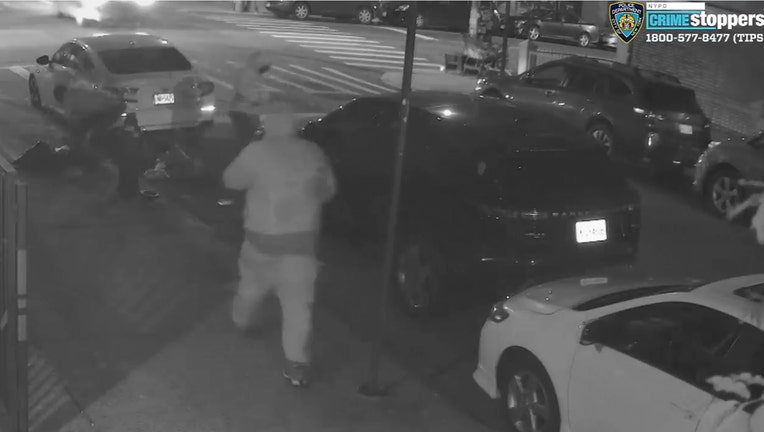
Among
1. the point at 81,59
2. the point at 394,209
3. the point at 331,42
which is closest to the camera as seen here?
the point at 394,209

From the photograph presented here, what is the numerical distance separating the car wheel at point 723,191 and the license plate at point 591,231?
17.3 ft

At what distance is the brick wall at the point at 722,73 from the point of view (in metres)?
20.4

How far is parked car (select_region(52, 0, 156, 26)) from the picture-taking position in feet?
108

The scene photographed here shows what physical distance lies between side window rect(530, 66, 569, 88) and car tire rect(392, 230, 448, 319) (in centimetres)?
926

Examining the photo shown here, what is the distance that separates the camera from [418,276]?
8.92 metres

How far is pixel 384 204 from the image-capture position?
9711 mm

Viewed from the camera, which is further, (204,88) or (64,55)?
(64,55)

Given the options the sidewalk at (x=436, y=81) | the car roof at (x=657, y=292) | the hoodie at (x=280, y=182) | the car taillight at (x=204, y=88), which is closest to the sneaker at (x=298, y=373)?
the hoodie at (x=280, y=182)

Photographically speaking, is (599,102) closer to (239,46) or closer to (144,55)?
(144,55)

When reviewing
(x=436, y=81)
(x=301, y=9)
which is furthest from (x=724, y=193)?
(x=301, y=9)

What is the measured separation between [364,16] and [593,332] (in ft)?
108

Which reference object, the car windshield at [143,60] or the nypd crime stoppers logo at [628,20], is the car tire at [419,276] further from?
the nypd crime stoppers logo at [628,20]

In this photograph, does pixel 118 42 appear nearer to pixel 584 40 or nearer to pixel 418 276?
pixel 418 276

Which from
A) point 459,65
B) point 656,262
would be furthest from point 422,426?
point 459,65
